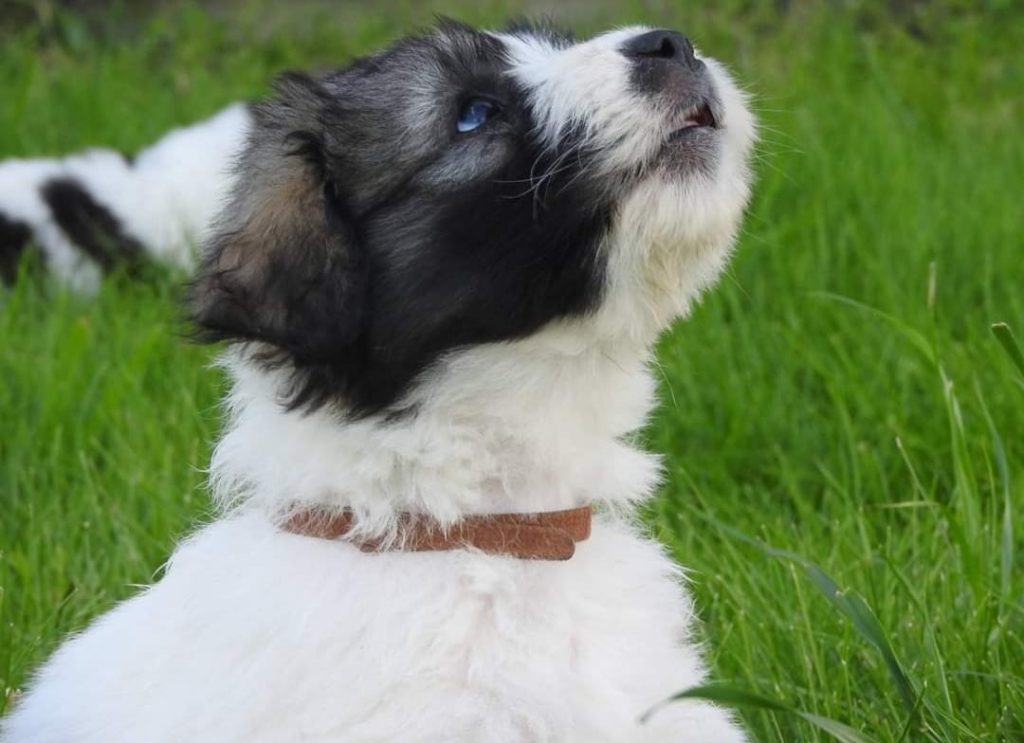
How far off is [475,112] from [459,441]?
576 mm

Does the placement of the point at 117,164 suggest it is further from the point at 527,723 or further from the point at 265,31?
the point at 527,723

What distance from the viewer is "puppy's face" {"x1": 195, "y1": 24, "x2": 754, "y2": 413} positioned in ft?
8.98

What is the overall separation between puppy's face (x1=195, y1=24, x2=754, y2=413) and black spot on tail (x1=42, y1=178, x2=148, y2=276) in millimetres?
3437

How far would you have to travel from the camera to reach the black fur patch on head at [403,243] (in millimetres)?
2752

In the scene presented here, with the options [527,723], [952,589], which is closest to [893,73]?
[952,589]

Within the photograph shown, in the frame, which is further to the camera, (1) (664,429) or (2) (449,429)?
(1) (664,429)

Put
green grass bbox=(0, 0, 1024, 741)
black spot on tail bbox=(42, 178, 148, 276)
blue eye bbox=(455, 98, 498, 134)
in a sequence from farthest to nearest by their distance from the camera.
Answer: black spot on tail bbox=(42, 178, 148, 276)
green grass bbox=(0, 0, 1024, 741)
blue eye bbox=(455, 98, 498, 134)

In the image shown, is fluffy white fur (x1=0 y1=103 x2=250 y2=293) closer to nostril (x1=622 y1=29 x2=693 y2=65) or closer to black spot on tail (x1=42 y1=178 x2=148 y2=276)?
black spot on tail (x1=42 y1=178 x2=148 y2=276)

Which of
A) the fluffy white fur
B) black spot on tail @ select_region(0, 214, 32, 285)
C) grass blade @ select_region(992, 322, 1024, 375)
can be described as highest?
grass blade @ select_region(992, 322, 1024, 375)

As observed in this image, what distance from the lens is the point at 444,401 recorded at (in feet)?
9.25

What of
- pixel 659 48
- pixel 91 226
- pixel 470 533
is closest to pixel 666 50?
pixel 659 48

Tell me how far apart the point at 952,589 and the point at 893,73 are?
4.82 meters

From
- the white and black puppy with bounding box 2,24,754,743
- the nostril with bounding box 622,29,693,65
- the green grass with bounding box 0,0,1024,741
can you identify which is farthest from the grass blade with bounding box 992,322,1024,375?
the nostril with bounding box 622,29,693,65

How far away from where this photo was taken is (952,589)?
3508 mm
